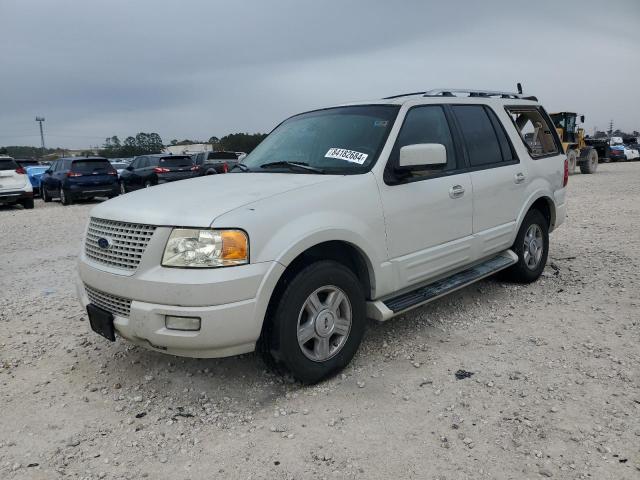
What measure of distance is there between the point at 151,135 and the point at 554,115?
209ft

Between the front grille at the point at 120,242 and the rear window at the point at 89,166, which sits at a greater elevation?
the rear window at the point at 89,166

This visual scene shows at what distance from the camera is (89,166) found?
1560 centimetres

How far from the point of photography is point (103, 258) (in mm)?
3174

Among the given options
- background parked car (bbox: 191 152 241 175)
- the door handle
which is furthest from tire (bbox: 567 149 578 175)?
the door handle

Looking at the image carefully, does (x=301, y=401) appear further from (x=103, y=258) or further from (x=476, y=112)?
(x=476, y=112)

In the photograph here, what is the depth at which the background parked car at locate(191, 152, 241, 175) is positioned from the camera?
18.6m

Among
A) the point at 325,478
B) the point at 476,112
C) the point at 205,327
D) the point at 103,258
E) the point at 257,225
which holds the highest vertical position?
the point at 476,112

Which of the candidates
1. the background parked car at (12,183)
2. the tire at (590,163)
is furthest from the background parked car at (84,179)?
the tire at (590,163)

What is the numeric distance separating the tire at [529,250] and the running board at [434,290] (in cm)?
22

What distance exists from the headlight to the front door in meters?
1.15

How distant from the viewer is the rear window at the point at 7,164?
14008 mm

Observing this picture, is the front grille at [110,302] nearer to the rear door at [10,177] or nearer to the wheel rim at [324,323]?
the wheel rim at [324,323]

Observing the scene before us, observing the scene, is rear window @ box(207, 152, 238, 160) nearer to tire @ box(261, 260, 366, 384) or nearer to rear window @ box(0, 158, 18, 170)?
rear window @ box(0, 158, 18, 170)

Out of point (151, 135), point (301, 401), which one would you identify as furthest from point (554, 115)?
point (151, 135)
